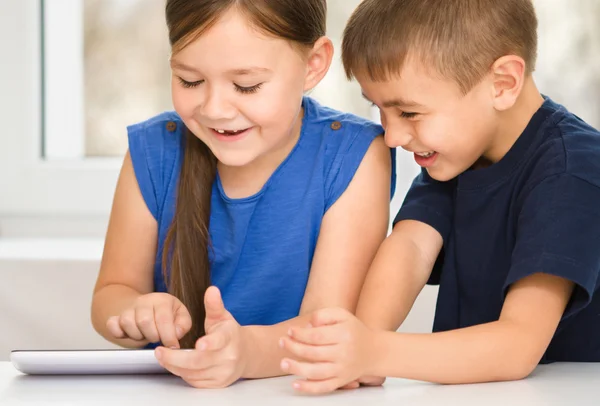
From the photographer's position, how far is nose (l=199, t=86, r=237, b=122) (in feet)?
3.33

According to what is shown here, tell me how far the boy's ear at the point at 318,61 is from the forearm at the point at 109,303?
36cm

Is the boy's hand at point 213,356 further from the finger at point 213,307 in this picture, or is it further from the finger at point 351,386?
the finger at point 351,386

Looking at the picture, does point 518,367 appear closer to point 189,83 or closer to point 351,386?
point 351,386

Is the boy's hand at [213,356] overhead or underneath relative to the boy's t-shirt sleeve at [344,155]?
underneath

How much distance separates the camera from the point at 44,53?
195 cm

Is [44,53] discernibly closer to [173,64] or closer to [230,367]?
[173,64]

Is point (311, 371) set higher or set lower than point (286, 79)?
lower

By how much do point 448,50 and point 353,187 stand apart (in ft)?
0.79

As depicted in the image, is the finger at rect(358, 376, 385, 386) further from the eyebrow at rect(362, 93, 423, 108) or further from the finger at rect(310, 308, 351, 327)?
the eyebrow at rect(362, 93, 423, 108)

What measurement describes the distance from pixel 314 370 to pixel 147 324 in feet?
0.82

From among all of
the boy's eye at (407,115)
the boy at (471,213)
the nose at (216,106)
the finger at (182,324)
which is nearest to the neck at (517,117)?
the boy at (471,213)

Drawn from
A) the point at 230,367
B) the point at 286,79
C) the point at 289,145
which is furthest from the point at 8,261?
the point at 230,367

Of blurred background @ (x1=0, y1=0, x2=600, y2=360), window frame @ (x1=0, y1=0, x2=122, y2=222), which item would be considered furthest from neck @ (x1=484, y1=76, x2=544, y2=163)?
window frame @ (x1=0, y1=0, x2=122, y2=222)

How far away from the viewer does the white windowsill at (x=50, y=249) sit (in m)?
1.61
